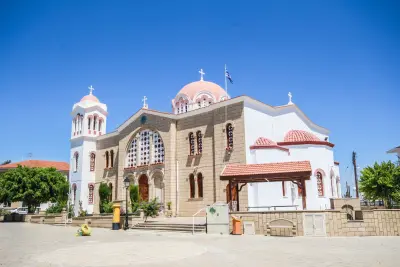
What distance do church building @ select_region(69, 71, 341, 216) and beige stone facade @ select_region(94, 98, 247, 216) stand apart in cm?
7

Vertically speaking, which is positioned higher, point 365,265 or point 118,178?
point 118,178

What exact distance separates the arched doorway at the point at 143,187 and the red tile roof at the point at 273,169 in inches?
498

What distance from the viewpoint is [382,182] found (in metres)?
24.3

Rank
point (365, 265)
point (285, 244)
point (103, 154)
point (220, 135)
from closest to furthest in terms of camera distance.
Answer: point (365, 265), point (285, 244), point (220, 135), point (103, 154)

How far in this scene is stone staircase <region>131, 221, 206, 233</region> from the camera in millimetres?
18303

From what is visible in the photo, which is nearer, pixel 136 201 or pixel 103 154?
pixel 136 201

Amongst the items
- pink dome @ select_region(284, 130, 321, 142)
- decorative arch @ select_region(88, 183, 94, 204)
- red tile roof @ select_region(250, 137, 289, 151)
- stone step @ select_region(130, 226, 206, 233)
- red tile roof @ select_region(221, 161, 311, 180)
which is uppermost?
pink dome @ select_region(284, 130, 321, 142)

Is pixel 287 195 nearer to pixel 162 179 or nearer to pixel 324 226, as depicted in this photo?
pixel 324 226

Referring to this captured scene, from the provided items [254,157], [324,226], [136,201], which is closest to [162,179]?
[136,201]

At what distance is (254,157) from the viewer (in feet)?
75.8

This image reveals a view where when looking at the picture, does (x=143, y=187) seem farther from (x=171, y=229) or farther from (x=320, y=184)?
(x=320, y=184)

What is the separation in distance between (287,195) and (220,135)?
6385 mm

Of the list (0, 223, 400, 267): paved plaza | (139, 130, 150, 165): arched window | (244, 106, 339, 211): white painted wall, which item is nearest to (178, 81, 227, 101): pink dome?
(139, 130, 150, 165): arched window

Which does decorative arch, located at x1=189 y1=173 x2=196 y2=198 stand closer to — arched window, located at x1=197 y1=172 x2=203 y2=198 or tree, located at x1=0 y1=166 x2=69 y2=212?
arched window, located at x1=197 y1=172 x2=203 y2=198
